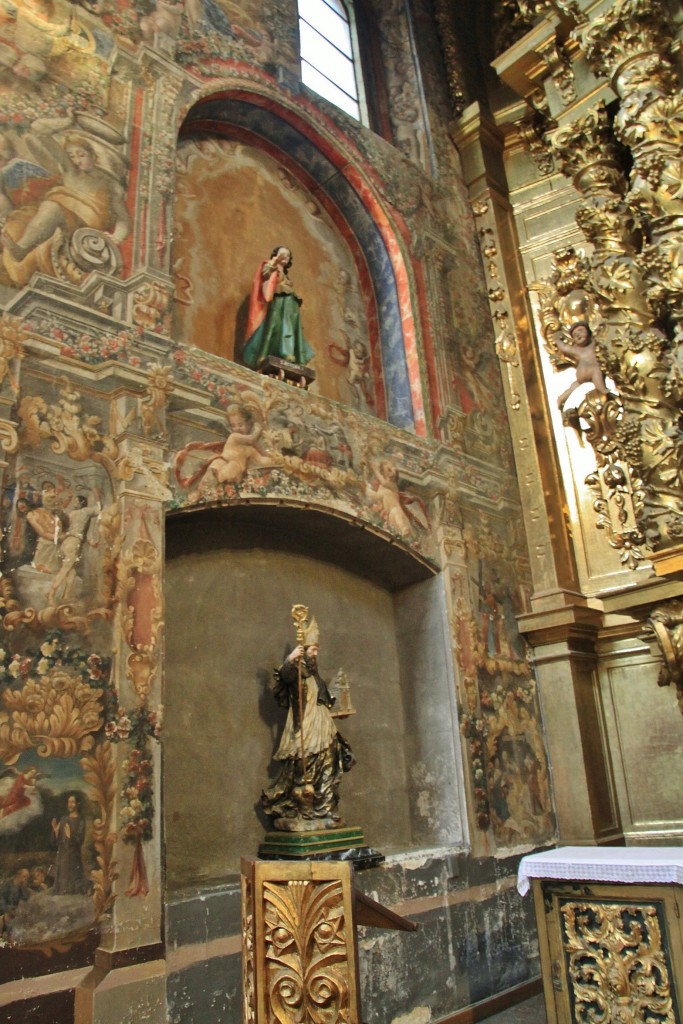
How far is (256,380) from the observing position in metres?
5.66

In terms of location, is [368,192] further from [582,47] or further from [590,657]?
[590,657]

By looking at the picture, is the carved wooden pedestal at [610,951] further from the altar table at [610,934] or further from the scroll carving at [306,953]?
the scroll carving at [306,953]

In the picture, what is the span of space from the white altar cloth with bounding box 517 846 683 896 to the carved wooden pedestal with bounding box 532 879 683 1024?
0.26 feet

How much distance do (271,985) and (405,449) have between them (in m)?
4.85

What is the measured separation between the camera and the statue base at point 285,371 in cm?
605

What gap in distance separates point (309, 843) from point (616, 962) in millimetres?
1880

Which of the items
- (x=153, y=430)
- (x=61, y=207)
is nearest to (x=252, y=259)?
(x=61, y=207)

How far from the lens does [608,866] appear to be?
13.0 feet

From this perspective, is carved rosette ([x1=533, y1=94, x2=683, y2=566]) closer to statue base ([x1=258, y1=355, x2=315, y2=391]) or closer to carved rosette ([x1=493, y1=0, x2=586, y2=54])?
carved rosette ([x1=493, y1=0, x2=586, y2=54])

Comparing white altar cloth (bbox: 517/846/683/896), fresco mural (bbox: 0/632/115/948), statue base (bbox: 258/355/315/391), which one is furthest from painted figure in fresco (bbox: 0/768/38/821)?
statue base (bbox: 258/355/315/391)

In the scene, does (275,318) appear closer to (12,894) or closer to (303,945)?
(12,894)

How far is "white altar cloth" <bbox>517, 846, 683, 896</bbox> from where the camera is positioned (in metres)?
3.80

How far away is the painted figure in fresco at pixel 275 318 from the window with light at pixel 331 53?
2495 mm

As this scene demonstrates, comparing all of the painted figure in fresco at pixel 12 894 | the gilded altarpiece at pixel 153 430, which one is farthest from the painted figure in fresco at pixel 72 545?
the painted figure in fresco at pixel 12 894
